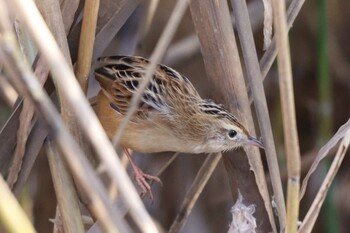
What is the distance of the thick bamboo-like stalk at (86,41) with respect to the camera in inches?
77.2

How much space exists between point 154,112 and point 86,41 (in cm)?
49

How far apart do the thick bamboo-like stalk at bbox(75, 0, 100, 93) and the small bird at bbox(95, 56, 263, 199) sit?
26 cm

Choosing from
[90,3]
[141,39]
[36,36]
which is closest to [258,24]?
[141,39]

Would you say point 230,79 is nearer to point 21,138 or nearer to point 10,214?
point 21,138

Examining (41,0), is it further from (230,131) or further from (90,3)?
(230,131)

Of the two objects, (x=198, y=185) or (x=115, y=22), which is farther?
(x=198, y=185)

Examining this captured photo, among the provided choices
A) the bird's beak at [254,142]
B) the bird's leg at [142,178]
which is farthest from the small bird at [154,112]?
the bird's beak at [254,142]

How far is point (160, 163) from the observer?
8.07 ft

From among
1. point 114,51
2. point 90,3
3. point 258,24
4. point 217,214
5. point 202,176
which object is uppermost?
point 90,3

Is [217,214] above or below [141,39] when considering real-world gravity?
below

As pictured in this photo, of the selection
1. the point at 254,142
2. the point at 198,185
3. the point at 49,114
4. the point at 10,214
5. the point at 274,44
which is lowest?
the point at 198,185

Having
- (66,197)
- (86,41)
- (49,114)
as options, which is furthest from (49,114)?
(86,41)

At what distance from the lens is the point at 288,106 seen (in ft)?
4.91

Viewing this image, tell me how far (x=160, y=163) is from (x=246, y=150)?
368mm
